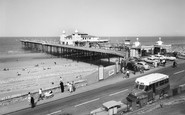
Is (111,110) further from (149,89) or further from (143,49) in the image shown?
(143,49)

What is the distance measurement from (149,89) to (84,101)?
588 cm

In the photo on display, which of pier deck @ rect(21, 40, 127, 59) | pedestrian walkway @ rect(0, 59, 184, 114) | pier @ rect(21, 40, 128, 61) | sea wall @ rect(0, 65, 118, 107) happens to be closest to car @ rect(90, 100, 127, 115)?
pedestrian walkway @ rect(0, 59, 184, 114)

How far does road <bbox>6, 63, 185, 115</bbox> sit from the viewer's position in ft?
39.8

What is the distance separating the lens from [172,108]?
38.6 ft

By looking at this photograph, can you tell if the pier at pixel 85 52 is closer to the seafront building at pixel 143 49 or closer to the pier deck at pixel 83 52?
the pier deck at pixel 83 52

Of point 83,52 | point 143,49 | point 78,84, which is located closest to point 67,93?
point 78,84

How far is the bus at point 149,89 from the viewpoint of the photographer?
39.8 feet

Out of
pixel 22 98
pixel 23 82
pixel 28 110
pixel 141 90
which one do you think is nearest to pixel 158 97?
pixel 141 90

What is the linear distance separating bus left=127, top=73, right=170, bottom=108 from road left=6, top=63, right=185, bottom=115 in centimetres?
210

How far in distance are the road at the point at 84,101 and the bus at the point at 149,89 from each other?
2101 mm

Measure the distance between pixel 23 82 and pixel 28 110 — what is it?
57.3 feet

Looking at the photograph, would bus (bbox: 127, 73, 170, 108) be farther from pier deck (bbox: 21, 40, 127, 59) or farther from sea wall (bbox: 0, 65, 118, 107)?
pier deck (bbox: 21, 40, 127, 59)

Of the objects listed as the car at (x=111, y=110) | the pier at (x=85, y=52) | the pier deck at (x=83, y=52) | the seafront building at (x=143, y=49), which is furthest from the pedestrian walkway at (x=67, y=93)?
the pier deck at (x=83, y=52)

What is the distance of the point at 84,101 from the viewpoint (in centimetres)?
1376
